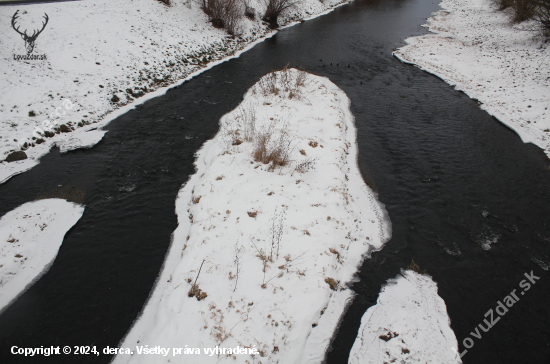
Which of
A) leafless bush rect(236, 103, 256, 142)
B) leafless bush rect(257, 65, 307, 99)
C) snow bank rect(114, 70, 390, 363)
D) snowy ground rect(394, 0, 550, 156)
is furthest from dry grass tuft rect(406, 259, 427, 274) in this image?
leafless bush rect(257, 65, 307, 99)

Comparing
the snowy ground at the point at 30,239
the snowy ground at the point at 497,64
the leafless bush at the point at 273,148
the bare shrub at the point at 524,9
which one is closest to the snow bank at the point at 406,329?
the leafless bush at the point at 273,148

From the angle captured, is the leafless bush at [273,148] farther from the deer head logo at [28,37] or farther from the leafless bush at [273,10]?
the leafless bush at [273,10]

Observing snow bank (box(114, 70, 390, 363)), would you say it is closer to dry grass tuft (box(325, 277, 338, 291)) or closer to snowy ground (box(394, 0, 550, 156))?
dry grass tuft (box(325, 277, 338, 291))

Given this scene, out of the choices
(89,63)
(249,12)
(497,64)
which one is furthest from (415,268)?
(249,12)

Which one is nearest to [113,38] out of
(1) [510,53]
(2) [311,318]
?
(2) [311,318]

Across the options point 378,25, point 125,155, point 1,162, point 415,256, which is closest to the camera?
point 415,256

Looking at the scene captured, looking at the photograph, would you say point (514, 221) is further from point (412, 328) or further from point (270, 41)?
point (270, 41)
